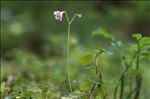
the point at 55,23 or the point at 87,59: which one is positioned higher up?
the point at 55,23

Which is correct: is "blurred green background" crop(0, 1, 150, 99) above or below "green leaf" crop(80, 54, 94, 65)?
above

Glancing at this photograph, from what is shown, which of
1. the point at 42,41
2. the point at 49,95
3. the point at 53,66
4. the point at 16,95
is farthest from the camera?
the point at 42,41

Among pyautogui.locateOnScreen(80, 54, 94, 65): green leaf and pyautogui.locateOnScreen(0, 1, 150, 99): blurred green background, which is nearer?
pyautogui.locateOnScreen(80, 54, 94, 65): green leaf

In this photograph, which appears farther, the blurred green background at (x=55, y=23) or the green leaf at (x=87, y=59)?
the blurred green background at (x=55, y=23)

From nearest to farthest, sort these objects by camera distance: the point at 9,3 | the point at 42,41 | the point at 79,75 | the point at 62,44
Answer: the point at 79,75
the point at 62,44
the point at 42,41
the point at 9,3

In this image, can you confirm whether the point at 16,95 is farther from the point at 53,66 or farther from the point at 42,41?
the point at 42,41

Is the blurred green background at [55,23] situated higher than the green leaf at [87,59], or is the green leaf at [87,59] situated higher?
the blurred green background at [55,23]

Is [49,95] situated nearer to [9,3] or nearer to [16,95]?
[16,95]

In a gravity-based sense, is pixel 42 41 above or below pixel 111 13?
below

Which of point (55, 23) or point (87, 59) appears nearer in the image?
point (87, 59)

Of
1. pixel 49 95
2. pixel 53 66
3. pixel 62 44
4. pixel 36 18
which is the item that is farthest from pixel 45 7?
pixel 49 95

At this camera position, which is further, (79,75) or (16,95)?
(79,75)
